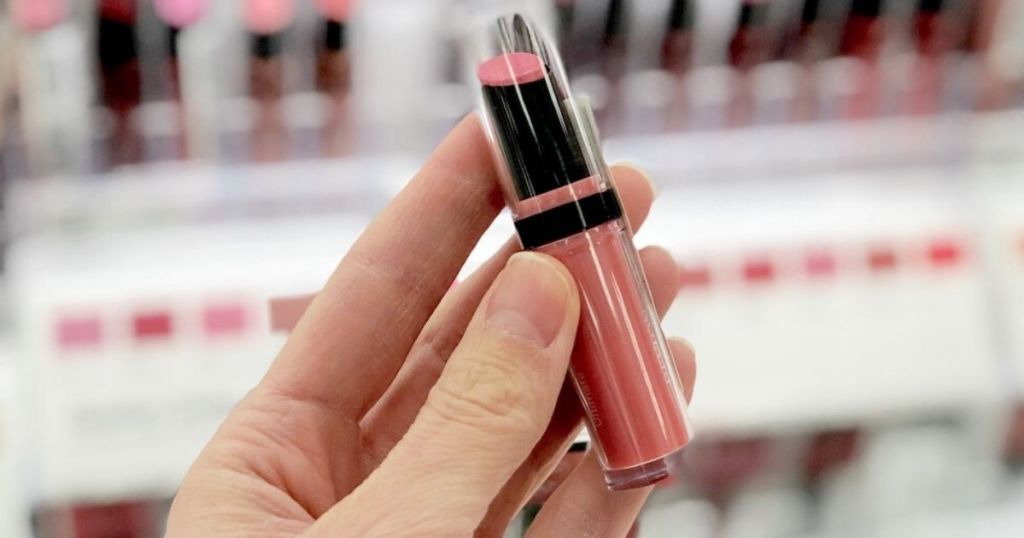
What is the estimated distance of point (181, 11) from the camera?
751 millimetres

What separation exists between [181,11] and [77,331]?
0.88 ft

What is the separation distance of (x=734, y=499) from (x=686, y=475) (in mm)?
63

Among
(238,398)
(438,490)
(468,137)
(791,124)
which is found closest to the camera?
(438,490)

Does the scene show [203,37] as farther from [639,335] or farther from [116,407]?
[639,335]

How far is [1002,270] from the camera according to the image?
0.75 m

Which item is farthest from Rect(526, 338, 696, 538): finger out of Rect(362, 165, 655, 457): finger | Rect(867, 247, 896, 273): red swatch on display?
Rect(867, 247, 896, 273): red swatch on display

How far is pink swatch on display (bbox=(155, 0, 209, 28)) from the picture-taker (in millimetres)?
749

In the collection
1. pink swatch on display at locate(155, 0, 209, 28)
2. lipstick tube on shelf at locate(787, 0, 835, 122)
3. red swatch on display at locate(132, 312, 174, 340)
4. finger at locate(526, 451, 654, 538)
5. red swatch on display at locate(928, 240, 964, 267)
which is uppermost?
pink swatch on display at locate(155, 0, 209, 28)

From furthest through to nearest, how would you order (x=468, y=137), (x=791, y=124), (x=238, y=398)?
(x=791, y=124) < (x=238, y=398) < (x=468, y=137)

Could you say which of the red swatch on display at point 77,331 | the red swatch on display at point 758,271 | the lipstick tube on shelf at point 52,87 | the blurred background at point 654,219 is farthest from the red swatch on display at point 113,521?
the red swatch on display at point 758,271

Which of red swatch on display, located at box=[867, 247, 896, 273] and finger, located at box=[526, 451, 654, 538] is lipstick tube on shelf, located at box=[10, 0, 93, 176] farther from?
red swatch on display, located at box=[867, 247, 896, 273]

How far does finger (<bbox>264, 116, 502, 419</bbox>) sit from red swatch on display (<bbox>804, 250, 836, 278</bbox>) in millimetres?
275

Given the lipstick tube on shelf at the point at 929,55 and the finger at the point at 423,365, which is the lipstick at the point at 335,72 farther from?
the lipstick tube on shelf at the point at 929,55

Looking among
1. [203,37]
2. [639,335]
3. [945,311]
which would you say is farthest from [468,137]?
[945,311]
